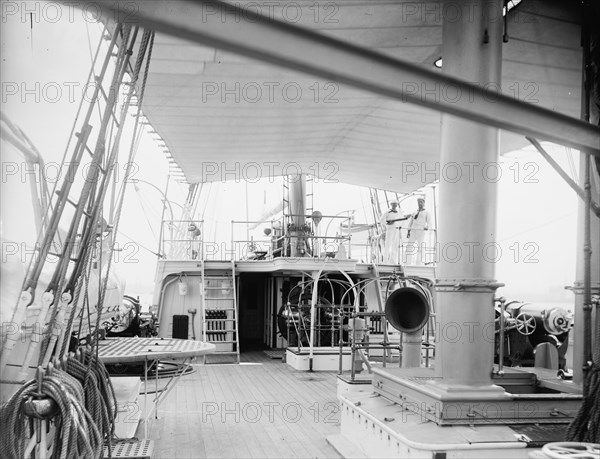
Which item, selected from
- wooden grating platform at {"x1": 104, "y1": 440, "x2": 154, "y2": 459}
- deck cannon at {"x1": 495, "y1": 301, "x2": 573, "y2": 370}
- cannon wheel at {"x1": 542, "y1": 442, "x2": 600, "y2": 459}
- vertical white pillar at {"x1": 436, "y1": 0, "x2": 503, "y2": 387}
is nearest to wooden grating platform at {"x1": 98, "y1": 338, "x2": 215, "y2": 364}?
wooden grating platform at {"x1": 104, "y1": 440, "x2": 154, "y2": 459}

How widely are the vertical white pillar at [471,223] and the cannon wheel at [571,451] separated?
1.54 metres

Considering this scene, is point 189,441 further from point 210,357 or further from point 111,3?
point 210,357

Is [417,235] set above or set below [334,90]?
below

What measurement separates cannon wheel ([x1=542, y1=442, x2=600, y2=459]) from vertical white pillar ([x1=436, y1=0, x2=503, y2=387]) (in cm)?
154

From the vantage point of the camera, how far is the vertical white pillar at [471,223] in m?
4.27

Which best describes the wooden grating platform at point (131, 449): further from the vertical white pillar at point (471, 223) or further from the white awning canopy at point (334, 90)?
the white awning canopy at point (334, 90)

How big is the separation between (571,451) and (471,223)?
201 cm

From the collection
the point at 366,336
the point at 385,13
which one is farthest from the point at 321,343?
the point at 385,13

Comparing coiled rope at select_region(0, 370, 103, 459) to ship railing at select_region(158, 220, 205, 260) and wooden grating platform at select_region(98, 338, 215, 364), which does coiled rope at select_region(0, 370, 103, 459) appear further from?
ship railing at select_region(158, 220, 205, 260)

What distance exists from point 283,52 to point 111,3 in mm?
429

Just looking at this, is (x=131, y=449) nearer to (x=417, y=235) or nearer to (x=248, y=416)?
(x=248, y=416)

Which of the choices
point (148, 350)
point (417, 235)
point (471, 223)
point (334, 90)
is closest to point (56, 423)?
point (148, 350)

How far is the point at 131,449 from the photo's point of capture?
15.3 feet

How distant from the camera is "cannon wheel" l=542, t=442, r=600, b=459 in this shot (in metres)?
2.46
